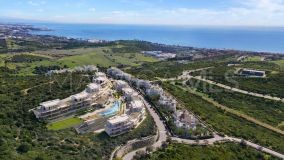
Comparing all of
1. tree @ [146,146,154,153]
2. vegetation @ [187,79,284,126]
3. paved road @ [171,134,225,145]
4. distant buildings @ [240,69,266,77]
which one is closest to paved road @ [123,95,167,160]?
tree @ [146,146,154,153]

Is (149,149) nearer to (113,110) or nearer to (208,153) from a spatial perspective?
(208,153)

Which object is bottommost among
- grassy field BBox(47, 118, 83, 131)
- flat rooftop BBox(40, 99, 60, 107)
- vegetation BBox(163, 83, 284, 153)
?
vegetation BBox(163, 83, 284, 153)

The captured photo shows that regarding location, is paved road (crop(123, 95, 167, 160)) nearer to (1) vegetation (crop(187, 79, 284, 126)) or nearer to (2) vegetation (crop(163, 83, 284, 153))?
(2) vegetation (crop(163, 83, 284, 153))

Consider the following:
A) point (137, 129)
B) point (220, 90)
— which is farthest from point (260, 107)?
point (137, 129)

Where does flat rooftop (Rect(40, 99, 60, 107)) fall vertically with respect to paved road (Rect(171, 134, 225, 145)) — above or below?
above

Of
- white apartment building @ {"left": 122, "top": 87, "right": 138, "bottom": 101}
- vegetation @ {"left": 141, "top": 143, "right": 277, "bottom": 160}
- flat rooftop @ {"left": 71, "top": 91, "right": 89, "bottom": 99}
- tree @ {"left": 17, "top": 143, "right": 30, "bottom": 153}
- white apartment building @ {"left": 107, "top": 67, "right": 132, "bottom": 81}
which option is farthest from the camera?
white apartment building @ {"left": 107, "top": 67, "right": 132, "bottom": 81}
